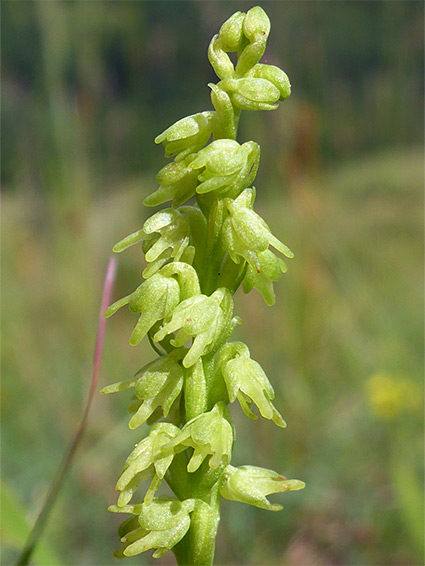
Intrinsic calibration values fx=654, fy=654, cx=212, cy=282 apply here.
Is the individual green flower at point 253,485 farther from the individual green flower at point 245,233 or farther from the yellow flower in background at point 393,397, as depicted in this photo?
the yellow flower in background at point 393,397

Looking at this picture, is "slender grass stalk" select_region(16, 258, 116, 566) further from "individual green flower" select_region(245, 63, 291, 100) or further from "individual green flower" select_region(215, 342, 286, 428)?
"individual green flower" select_region(245, 63, 291, 100)

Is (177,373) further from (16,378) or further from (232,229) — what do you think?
(16,378)

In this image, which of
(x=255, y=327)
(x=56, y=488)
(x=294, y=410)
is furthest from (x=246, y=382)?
(x=255, y=327)

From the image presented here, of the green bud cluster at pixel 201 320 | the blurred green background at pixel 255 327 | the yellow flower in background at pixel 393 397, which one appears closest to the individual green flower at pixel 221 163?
the green bud cluster at pixel 201 320

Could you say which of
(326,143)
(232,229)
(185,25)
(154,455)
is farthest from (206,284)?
(185,25)

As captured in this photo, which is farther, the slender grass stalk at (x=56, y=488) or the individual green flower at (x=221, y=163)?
the slender grass stalk at (x=56, y=488)

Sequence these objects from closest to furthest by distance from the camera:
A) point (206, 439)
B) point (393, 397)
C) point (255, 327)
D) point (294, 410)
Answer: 1. point (206, 439)
2. point (393, 397)
3. point (294, 410)
4. point (255, 327)

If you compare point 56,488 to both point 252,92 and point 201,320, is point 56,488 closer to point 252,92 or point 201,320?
point 201,320
